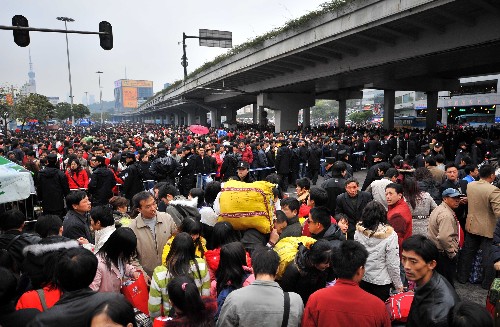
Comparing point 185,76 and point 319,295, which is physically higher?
point 185,76

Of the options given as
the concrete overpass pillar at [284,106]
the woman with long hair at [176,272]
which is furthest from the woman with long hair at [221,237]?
the concrete overpass pillar at [284,106]

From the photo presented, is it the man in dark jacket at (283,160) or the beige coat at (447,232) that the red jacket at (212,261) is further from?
the man in dark jacket at (283,160)

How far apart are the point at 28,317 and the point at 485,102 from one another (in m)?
55.9

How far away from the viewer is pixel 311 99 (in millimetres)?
31281

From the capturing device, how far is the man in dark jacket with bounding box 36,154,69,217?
7172 mm

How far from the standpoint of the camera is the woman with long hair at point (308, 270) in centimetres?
305

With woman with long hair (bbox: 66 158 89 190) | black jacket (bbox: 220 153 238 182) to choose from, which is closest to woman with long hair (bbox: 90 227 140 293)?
woman with long hair (bbox: 66 158 89 190)

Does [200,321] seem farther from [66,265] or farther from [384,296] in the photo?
[384,296]

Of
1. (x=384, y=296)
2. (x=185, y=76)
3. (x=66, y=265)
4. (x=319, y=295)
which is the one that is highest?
(x=185, y=76)

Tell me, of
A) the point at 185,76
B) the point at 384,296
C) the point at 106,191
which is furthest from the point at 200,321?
the point at 185,76

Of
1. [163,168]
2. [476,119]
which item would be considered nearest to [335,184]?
[163,168]

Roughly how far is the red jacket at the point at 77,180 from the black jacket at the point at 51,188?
0.86 m

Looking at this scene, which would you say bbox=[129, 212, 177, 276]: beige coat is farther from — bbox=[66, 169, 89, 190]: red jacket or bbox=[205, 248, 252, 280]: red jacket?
bbox=[66, 169, 89, 190]: red jacket

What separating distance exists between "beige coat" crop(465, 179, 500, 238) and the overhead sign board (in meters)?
22.8
